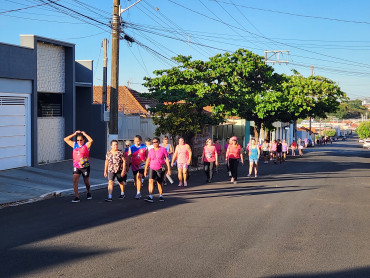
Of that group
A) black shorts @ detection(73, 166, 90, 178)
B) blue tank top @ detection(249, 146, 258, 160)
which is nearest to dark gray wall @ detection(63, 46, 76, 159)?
blue tank top @ detection(249, 146, 258, 160)

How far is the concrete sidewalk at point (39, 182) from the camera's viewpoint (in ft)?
42.9

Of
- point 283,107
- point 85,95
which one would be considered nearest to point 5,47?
point 85,95

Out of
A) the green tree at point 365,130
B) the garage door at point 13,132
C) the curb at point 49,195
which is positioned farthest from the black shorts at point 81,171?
the green tree at point 365,130

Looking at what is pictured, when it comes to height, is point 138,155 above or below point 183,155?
above

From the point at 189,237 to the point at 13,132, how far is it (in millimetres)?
11920

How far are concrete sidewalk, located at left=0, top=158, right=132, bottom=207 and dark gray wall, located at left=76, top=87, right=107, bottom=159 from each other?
11.3 feet

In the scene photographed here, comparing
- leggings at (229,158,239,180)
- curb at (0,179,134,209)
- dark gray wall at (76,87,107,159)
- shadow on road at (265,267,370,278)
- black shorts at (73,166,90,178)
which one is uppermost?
dark gray wall at (76,87,107,159)

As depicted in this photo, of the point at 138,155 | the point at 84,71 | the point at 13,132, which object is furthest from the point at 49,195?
the point at 84,71

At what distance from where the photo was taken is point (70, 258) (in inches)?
264

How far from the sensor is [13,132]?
18.0m

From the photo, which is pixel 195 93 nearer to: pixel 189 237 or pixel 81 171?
pixel 81 171

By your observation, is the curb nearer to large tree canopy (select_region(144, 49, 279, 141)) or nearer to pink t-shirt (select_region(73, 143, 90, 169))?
pink t-shirt (select_region(73, 143, 90, 169))

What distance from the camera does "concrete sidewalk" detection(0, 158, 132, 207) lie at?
42.9 feet

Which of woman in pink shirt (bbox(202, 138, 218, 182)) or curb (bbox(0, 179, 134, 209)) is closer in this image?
curb (bbox(0, 179, 134, 209))
